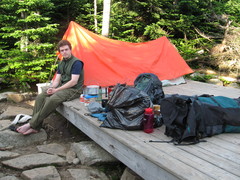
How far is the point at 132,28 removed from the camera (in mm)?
8250

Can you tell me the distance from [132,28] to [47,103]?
5908mm

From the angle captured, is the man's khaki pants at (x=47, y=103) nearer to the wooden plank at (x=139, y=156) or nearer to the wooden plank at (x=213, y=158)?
the wooden plank at (x=139, y=156)

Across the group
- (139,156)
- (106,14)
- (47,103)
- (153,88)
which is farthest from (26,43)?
(139,156)

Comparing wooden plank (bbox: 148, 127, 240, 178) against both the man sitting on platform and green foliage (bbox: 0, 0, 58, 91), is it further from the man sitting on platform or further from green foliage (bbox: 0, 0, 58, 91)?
green foliage (bbox: 0, 0, 58, 91)

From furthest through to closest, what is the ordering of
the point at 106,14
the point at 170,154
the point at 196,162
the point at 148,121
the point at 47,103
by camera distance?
the point at 106,14, the point at 47,103, the point at 148,121, the point at 170,154, the point at 196,162

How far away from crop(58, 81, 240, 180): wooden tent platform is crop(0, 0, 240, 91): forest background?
3.29 metres

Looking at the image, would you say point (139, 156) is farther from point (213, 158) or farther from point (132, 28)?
point (132, 28)

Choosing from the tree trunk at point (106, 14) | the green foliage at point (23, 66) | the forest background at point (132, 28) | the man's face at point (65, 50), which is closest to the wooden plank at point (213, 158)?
the man's face at point (65, 50)

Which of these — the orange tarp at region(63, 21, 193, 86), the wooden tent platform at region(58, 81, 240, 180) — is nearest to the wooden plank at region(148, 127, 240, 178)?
the wooden tent platform at region(58, 81, 240, 180)

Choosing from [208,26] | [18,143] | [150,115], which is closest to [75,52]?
[18,143]

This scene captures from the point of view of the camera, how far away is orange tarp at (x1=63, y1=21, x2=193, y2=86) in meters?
4.17

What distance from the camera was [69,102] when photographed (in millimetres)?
3416

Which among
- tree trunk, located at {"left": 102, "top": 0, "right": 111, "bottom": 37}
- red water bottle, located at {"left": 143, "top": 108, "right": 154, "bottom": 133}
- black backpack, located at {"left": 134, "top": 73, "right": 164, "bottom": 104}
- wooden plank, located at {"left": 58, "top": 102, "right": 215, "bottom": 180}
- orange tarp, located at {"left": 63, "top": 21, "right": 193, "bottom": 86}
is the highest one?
tree trunk, located at {"left": 102, "top": 0, "right": 111, "bottom": 37}

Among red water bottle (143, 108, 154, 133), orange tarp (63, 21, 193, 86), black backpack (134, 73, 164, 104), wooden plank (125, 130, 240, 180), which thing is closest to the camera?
wooden plank (125, 130, 240, 180)
